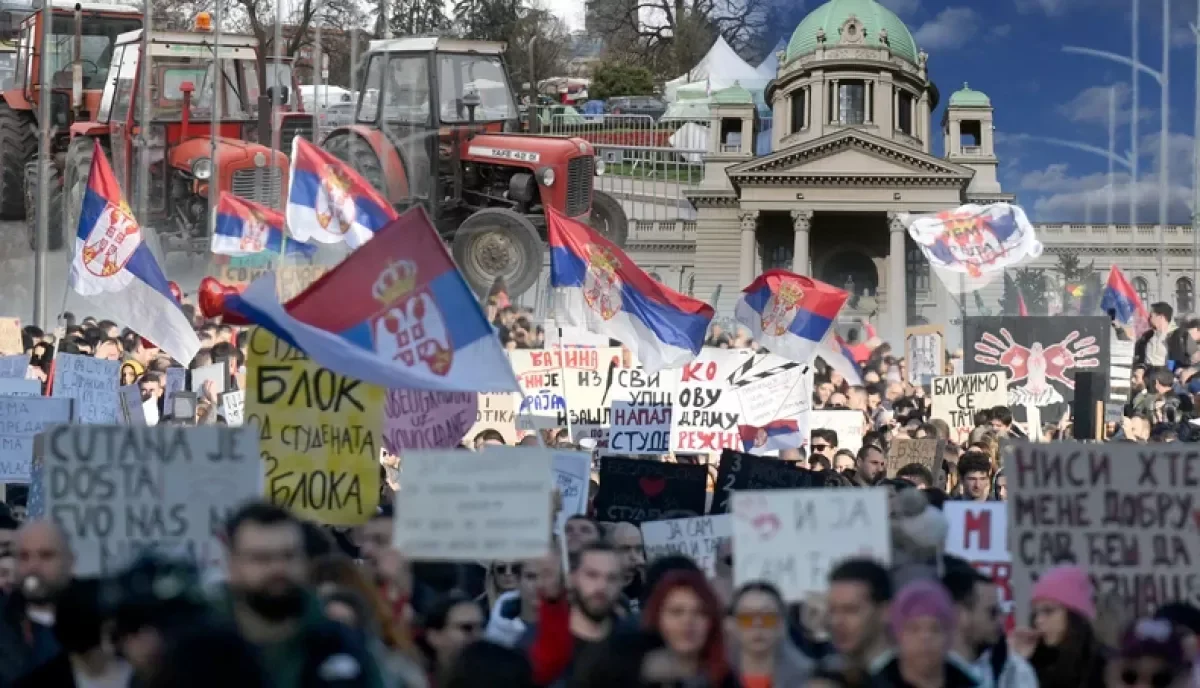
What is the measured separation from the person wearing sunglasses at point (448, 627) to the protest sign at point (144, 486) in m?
0.81

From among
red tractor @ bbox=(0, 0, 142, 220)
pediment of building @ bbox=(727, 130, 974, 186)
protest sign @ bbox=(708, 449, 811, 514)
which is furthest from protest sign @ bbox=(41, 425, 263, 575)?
pediment of building @ bbox=(727, 130, 974, 186)

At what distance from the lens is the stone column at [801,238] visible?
81000 millimetres

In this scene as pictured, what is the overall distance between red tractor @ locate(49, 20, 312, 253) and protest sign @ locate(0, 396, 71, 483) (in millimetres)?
14271

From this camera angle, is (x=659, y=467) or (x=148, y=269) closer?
(x=659, y=467)

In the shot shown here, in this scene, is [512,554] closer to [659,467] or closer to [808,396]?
[659,467]

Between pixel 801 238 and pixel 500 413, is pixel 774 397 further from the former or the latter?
pixel 801 238

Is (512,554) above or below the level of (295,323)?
below

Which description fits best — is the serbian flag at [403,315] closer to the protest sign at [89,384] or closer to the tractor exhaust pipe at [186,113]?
the protest sign at [89,384]

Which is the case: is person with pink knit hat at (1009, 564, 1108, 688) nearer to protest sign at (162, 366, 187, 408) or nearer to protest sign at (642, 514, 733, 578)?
protest sign at (642, 514, 733, 578)

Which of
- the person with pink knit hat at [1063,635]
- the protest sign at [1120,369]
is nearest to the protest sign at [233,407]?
the person with pink knit hat at [1063,635]

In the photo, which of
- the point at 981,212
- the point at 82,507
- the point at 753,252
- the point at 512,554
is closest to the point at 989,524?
the point at 512,554

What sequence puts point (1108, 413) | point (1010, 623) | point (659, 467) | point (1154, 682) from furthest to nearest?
1. point (1108, 413)
2. point (659, 467)
3. point (1010, 623)
4. point (1154, 682)

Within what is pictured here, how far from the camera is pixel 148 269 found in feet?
53.3

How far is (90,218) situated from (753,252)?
215 ft
